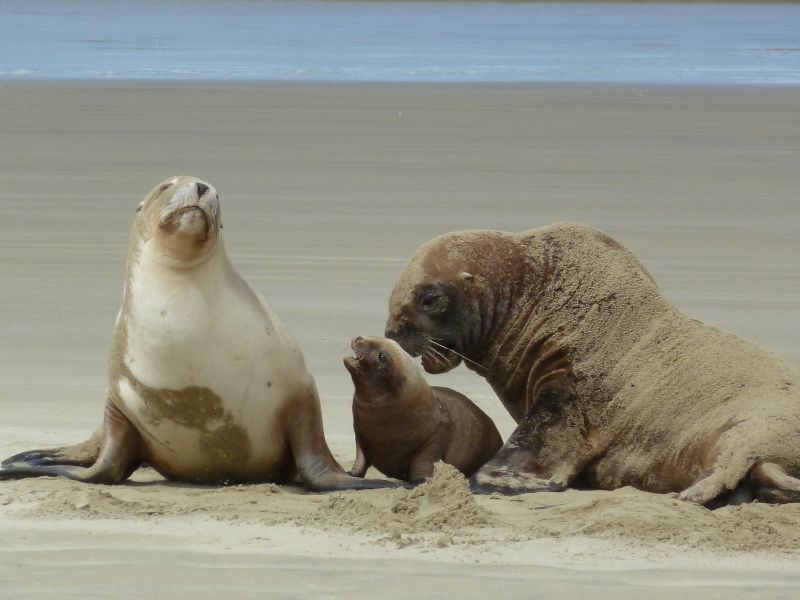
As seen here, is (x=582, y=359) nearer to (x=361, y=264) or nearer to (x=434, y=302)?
(x=434, y=302)

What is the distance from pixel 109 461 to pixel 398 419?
1125 millimetres

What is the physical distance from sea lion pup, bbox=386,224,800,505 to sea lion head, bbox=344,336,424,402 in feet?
0.94

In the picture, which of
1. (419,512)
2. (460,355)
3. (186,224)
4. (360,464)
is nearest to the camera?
(419,512)

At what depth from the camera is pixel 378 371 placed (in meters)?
6.29

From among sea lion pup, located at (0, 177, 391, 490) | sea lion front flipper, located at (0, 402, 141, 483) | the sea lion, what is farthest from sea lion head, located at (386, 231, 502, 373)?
sea lion front flipper, located at (0, 402, 141, 483)

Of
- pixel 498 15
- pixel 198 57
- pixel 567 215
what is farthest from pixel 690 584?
pixel 498 15

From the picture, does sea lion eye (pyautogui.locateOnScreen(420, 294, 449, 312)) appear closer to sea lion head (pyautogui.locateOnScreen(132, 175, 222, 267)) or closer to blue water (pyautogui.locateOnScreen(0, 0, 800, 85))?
sea lion head (pyautogui.locateOnScreen(132, 175, 222, 267))

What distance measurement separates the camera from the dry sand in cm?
495

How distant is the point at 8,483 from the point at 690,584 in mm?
2606

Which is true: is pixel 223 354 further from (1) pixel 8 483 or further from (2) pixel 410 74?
(2) pixel 410 74

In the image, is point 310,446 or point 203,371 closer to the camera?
point 203,371

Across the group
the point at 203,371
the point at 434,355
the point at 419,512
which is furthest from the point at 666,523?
the point at 203,371

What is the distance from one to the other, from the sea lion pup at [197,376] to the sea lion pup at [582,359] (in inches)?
27.1

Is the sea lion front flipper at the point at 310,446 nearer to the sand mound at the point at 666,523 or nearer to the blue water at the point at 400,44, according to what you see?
the sand mound at the point at 666,523
